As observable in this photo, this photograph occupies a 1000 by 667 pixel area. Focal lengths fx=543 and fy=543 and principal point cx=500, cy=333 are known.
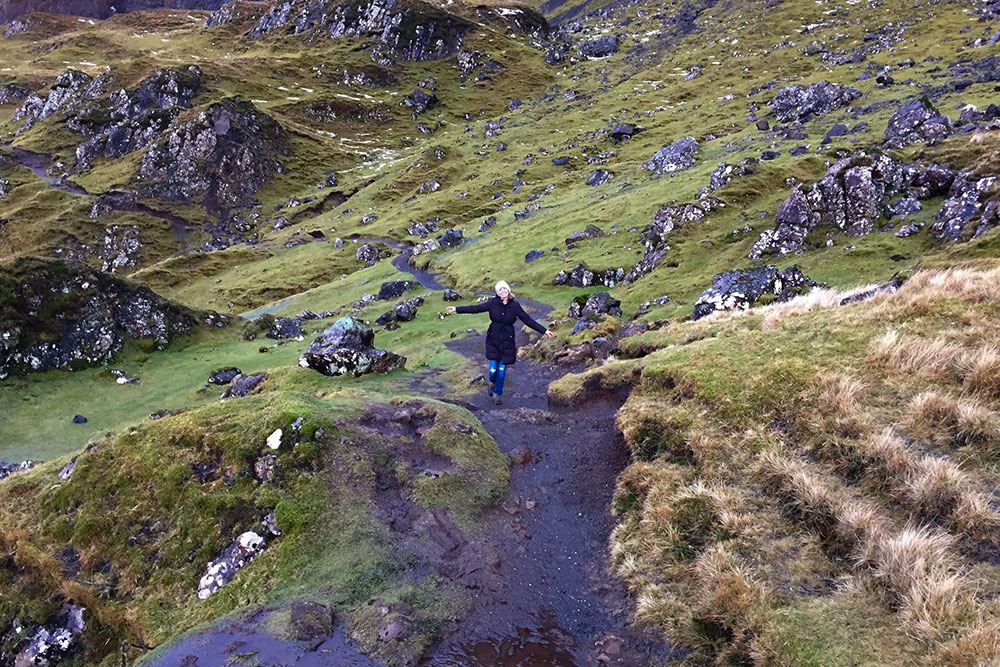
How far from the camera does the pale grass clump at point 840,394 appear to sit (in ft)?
37.5

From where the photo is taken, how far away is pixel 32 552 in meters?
10.9

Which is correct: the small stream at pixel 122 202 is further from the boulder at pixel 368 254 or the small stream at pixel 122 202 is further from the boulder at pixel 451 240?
the boulder at pixel 451 240

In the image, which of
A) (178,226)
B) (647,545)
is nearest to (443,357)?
(647,545)

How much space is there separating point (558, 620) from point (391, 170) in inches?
4959

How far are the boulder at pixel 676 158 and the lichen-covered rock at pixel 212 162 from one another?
289 ft

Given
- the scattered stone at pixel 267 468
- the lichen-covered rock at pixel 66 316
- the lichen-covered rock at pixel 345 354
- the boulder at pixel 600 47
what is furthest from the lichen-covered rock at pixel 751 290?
the boulder at pixel 600 47

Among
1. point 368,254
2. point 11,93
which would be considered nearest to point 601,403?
point 368,254

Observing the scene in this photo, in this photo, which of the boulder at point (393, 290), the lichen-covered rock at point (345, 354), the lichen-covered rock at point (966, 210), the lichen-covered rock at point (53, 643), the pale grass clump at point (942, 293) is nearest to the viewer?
the lichen-covered rock at point (53, 643)

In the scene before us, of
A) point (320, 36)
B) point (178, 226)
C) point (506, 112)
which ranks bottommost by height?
point (178, 226)

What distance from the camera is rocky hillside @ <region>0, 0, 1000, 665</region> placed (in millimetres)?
8875

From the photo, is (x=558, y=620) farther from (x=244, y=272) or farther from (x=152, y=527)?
(x=244, y=272)

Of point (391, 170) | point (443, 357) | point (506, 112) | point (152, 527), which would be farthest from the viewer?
point (506, 112)

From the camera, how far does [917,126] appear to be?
159 ft

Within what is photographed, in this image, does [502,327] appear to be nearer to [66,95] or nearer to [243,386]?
[243,386]
